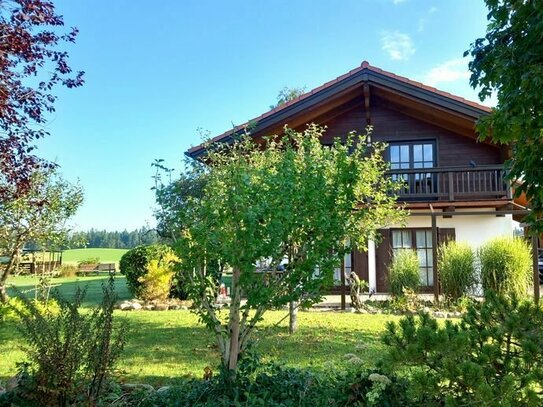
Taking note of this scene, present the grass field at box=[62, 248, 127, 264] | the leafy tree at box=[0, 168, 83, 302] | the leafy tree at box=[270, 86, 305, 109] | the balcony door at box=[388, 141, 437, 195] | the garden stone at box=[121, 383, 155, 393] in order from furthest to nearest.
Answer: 1. the grass field at box=[62, 248, 127, 264]
2. the leafy tree at box=[270, 86, 305, 109]
3. the balcony door at box=[388, 141, 437, 195]
4. the leafy tree at box=[0, 168, 83, 302]
5. the garden stone at box=[121, 383, 155, 393]

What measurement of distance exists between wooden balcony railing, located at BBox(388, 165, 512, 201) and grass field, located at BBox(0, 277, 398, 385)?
583cm

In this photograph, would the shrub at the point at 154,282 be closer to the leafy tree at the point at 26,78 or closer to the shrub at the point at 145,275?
the shrub at the point at 145,275

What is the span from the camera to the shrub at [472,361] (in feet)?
6.53

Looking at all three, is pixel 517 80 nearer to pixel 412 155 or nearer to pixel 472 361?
pixel 472 361

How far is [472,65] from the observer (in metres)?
3.76

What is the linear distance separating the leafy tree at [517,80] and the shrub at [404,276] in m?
7.65

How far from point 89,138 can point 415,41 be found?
10.9 m

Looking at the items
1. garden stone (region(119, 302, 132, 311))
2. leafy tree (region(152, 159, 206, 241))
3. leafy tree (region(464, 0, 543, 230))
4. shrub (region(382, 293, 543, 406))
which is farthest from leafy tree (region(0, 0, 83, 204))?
garden stone (region(119, 302, 132, 311))

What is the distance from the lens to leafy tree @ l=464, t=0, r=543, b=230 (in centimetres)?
317

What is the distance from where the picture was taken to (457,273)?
10.9 meters

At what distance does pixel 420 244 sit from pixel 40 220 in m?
11.2

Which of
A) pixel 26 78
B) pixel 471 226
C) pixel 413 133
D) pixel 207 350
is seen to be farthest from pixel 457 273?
pixel 26 78

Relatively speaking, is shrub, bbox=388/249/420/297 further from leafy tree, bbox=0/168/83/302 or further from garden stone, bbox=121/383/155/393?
leafy tree, bbox=0/168/83/302

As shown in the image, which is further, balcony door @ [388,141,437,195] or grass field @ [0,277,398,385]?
balcony door @ [388,141,437,195]
